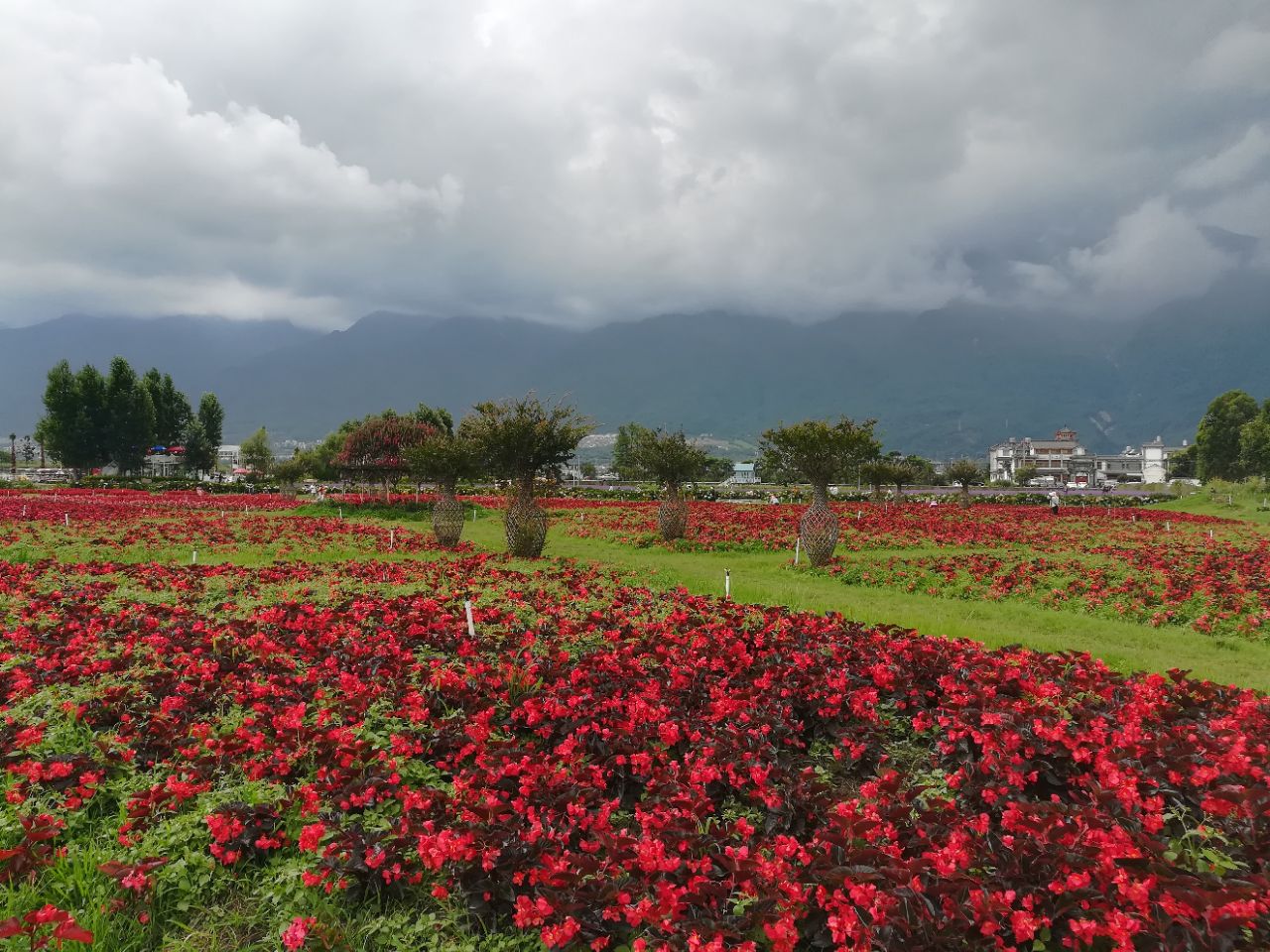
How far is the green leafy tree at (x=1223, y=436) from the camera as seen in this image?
74500mm

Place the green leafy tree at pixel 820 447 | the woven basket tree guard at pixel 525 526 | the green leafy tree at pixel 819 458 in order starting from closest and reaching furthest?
the woven basket tree guard at pixel 525 526
the green leafy tree at pixel 819 458
the green leafy tree at pixel 820 447

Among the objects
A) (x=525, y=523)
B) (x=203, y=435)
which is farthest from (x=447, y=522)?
(x=203, y=435)

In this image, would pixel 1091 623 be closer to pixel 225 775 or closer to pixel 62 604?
pixel 225 775

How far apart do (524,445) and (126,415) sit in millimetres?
72977

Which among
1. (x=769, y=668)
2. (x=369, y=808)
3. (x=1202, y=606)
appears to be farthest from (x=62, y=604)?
Answer: (x=1202, y=606)

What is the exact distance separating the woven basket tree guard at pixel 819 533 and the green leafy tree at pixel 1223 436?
78.9 meters

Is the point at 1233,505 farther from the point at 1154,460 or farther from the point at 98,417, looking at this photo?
the point at 1154,460

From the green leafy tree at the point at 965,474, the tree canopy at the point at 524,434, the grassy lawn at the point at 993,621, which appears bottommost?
the grassy lawn at the point at 993,621

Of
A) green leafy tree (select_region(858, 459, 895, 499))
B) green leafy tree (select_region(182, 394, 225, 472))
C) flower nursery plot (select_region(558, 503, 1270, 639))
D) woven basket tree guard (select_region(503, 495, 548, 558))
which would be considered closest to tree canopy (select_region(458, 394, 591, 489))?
woven basket tree guard (select_region(503, 495, 548, 558))

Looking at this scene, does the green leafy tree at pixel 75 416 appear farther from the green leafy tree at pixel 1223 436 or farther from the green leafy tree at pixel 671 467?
the green leafy tree at pixel 1223 436

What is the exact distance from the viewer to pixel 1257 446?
62156mm

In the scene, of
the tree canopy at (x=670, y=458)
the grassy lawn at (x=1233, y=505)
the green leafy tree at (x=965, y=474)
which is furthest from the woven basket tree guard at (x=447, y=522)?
the grassy lawn at (x=1233, y=505)

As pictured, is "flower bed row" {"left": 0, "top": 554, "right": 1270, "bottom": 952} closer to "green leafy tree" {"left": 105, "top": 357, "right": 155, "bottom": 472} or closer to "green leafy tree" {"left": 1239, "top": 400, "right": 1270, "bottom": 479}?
"green leafy tree" {"left": 1239, "top": 400, "right": 1270, "bottom": 479}

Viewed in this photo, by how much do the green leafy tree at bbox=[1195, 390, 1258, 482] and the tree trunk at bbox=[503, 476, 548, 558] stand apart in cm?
8512
